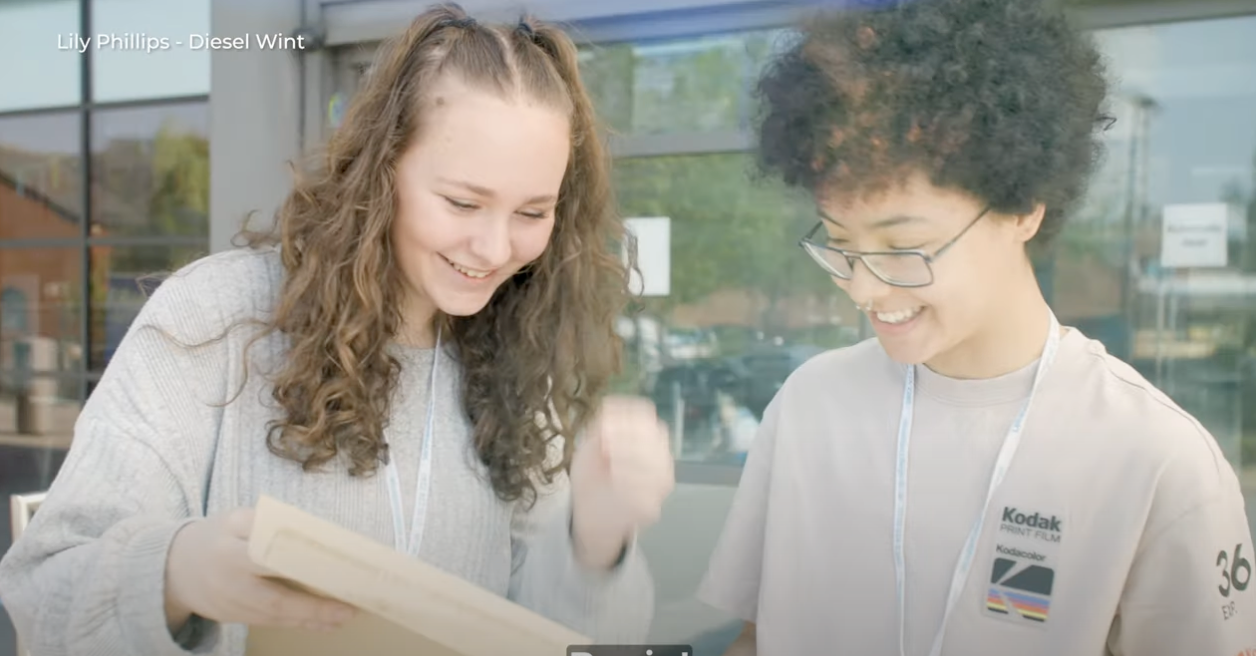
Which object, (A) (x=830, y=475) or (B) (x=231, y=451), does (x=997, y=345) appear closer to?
(A) (x=830, y=475)

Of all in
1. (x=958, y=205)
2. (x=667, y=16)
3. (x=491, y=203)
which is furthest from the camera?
(x=667, y=16)

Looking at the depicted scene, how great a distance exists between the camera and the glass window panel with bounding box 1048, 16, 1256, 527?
81 cm

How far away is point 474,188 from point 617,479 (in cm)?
30

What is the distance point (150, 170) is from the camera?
176 cm

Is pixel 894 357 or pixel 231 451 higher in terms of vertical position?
pixel 894 357

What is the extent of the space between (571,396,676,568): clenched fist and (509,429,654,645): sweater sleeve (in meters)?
0.02

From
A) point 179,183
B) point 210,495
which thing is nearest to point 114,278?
point 179,183

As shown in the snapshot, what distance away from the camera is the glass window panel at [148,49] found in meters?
1.20

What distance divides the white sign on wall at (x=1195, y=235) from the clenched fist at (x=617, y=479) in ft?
1.74

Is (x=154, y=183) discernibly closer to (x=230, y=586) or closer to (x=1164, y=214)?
(x=230, y=586)

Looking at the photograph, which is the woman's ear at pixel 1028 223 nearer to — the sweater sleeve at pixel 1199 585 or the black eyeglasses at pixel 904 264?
the black eyeglasses at pixel 904 264

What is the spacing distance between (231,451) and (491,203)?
1.13 feet

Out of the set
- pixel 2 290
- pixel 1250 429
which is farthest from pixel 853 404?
pixel 2 290

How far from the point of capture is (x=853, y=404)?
866 millimetres
